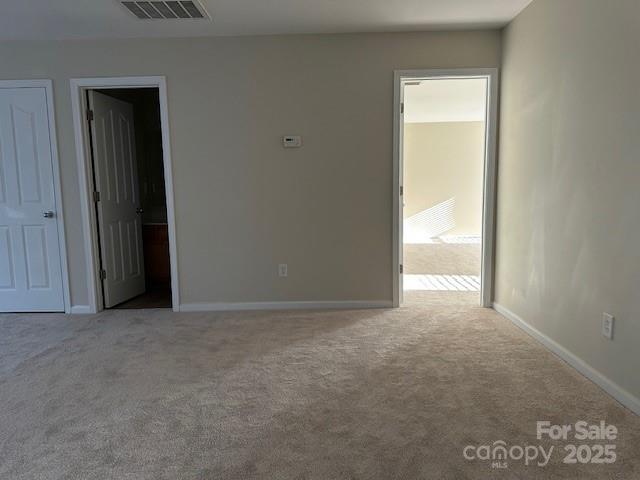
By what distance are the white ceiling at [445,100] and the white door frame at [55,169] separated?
3.67 metres

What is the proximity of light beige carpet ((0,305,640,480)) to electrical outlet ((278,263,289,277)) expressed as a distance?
23.2 inches

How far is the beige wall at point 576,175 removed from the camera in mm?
2053

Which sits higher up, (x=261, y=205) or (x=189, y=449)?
(x=261, y=205)

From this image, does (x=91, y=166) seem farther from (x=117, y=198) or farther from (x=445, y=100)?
(x=445, y=100)

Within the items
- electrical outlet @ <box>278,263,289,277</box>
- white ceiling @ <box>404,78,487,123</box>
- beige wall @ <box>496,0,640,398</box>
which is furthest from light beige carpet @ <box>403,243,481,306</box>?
white ceiling @ <box>404,78,487,123</box>

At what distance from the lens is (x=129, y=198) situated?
4383 mm

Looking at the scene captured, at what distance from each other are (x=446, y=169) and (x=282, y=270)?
6602 mm

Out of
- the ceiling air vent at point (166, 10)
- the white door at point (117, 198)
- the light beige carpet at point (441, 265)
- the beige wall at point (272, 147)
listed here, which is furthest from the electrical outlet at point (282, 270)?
the ceiling air vent at point (166, 10)

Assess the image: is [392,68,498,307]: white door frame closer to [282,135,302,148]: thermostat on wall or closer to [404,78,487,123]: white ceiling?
[404,78,487,123]: white ceiling

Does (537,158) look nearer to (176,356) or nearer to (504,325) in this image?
(504,325)

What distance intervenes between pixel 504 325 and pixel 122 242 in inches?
150

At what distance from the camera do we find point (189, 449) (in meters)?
1.76

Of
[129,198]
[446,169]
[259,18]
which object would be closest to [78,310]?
[129,198]

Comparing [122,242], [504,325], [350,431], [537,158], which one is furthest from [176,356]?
[537,158]
